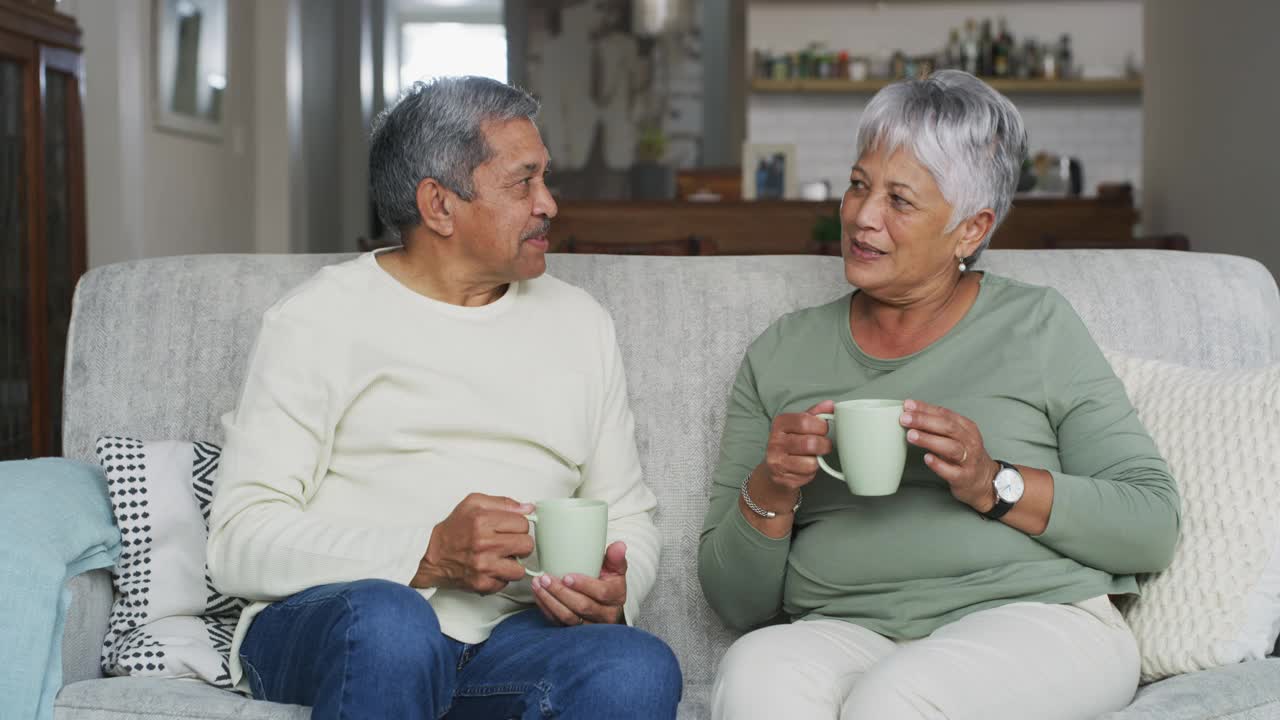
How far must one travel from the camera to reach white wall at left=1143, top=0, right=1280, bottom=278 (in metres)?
4.34

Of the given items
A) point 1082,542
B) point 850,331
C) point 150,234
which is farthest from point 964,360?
point 150,234

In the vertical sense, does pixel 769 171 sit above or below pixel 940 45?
below

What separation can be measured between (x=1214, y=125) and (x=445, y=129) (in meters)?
4.14

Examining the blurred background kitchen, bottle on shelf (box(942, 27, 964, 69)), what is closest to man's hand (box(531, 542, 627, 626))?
the blurred background kitchen

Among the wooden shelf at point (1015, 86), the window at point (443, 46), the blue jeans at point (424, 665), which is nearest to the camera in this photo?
the blue jeans at point (424, 665)

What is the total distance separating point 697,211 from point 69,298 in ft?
7.54

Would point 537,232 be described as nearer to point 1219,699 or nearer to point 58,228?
point 1219,699

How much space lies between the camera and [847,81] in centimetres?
667

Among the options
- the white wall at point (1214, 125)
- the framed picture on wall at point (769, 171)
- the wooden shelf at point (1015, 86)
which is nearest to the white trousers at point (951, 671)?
the white wall at point (1214, 125)

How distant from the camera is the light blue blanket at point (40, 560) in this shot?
1368mm

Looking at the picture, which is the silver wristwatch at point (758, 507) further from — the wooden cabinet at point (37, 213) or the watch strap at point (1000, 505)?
the wooden cabinet at point (37, 213)

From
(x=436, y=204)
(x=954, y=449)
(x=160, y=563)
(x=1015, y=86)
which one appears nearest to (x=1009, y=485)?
(x=954, y=449)

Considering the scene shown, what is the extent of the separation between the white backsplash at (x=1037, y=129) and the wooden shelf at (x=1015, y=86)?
6 cm

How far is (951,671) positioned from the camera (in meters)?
1.29
